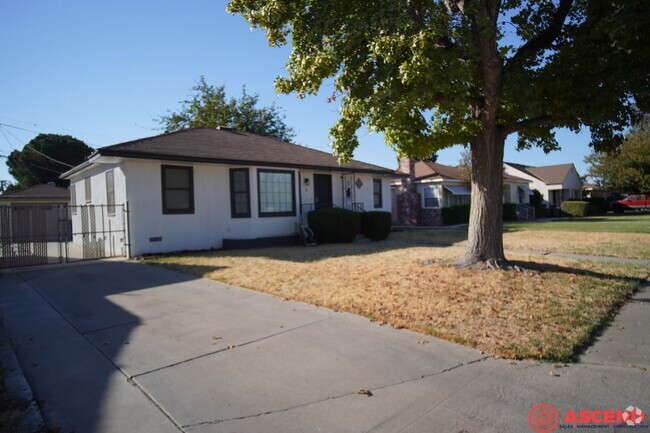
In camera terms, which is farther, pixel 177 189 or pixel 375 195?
pixel 375 195

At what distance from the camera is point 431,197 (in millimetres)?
27047

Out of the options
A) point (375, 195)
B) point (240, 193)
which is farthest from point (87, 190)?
point (375, 195)

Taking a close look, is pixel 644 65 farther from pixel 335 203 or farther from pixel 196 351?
pixel 335 203

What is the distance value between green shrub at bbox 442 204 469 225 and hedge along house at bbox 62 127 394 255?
1042 centimetres

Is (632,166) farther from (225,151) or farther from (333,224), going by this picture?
(225,151)

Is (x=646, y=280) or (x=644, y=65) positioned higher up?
(x=644, y=65)

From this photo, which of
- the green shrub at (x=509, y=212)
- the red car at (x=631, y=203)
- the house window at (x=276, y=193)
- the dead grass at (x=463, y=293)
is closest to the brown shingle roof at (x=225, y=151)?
the house window at (x=276, y=193)

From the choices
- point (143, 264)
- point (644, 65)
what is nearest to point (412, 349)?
point (644, 65)

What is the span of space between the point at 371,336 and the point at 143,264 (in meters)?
7.71

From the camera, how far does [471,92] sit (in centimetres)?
762

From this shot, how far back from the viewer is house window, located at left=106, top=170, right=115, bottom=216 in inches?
498

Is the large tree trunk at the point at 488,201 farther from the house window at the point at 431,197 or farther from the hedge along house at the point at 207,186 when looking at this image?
the house window at the point at 431,197

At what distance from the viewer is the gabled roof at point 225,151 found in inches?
467

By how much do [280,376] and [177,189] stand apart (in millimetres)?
10248
